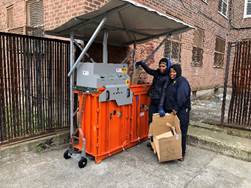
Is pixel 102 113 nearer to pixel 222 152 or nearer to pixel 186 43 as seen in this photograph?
pixel 222 152

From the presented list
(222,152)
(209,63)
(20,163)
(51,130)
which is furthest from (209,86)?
(20,163)

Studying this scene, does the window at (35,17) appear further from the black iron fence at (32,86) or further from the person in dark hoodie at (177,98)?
the person in dark hoodie at (177,98)

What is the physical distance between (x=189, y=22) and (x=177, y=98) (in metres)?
5.55

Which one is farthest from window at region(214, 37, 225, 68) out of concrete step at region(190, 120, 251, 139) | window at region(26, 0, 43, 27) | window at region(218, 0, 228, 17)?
window at region(26, 0, 43, 27)

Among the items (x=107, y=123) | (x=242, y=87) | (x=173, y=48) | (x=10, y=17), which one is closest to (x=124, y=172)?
(x=107, y=123)

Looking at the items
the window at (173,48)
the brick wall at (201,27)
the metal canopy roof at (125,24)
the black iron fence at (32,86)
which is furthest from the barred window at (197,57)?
the black iron fence at (32,86)

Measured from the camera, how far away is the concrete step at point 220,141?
4.03 m

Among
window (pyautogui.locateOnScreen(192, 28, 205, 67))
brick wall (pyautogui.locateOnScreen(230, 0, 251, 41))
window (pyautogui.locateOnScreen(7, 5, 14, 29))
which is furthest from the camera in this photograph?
brick wall (pyautogui.locateOnScreen(230, 0, 251, 41))

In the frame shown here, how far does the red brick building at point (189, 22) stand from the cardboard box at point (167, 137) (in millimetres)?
2466

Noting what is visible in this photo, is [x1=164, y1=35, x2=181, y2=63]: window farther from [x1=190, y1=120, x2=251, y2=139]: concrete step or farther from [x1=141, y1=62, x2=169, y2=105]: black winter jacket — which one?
[x1=141, y1=62, x2=169, y2=105]: black winter jacket

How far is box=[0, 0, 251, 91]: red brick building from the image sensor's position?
16.2 ft

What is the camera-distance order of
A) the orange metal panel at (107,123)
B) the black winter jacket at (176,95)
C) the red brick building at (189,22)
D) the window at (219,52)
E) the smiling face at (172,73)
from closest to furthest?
the orange metal panel at (107,123)
the black winter jacket at (176,95)
the smiling face at (172,73)
the red brick building at (189,22)
the window at (219,52)

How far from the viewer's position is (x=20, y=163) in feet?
11.5

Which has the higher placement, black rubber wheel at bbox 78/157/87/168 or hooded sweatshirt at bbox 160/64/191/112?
hooded sweatshirt at bbox 160/64/191/112
